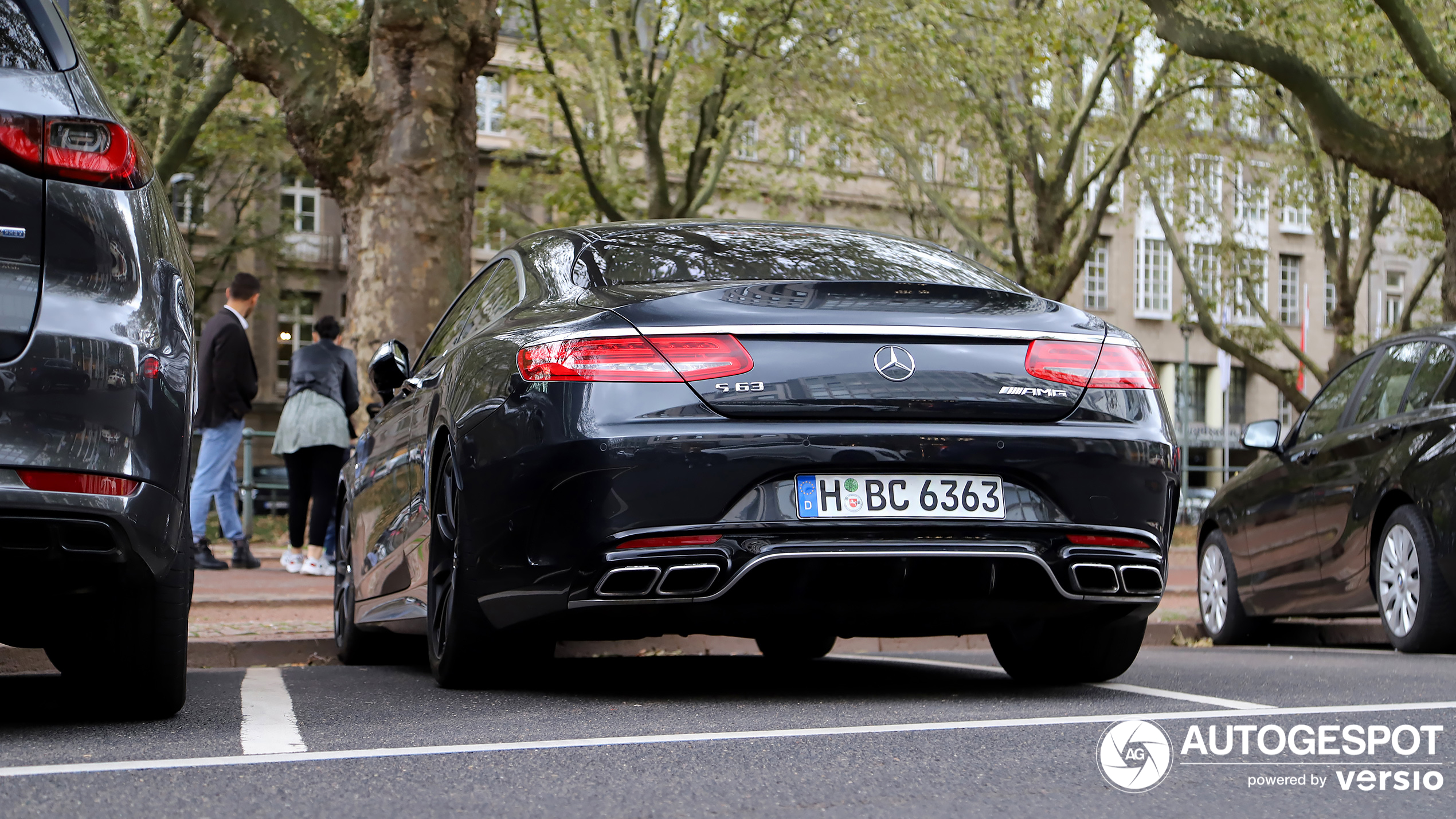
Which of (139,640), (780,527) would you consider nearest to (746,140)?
(780,527)

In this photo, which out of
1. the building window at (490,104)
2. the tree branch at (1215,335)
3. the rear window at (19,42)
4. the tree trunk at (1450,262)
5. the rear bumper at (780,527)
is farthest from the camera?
the building window at (490,104)

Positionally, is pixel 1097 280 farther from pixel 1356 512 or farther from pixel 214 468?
pixel 1356 512

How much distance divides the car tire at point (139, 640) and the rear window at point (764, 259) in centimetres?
151

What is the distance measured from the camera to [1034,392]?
4.84m

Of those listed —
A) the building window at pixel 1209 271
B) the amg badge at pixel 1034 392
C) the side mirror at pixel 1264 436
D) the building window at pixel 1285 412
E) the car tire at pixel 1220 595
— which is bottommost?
the building window at pixel 1285 412

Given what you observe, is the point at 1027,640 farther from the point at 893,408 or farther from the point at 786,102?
the point at 786,102

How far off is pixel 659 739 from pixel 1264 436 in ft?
19.2

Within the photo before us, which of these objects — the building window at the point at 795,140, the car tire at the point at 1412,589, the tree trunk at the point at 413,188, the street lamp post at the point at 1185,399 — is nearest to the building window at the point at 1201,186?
the street lamp post at the point at 1185,399

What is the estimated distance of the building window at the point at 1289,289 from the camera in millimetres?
56188

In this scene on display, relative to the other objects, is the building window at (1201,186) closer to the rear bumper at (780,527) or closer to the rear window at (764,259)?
the rear window at (764,259)

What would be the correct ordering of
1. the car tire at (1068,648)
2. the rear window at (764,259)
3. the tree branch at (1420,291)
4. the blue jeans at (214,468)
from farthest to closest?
the tree branch at (1420,291) → the blue jeans at (214,468) → the car tire at (1068,648) → the rear window at (764,259)

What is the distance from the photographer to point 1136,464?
4922 millimetres

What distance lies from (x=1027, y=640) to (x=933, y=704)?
3.20 feet

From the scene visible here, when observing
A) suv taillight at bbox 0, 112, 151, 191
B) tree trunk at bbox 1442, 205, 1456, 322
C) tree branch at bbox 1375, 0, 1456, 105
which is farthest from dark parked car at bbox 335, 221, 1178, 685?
tree trunk at bbox 1442, 205, 1456, 322
